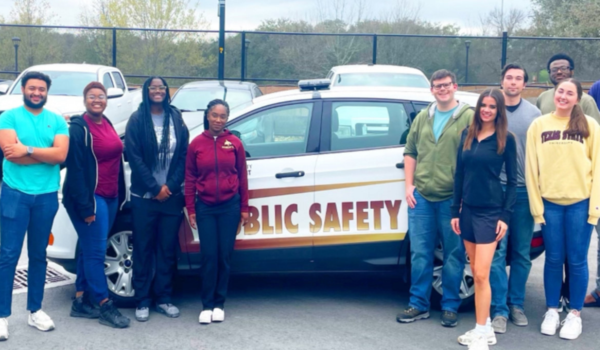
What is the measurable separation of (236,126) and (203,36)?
15.8 metres

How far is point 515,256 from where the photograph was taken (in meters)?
5.52

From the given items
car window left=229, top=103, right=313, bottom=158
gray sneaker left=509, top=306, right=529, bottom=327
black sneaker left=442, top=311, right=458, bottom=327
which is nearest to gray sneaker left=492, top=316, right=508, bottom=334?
gray sneaker left=509, top=306, right=529, bottom=327

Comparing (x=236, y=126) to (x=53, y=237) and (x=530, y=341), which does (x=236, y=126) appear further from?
(x=530, y=341)

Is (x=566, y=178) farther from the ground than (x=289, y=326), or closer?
farther from the ground

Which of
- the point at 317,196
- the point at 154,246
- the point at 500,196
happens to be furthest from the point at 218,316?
the point at 500,196

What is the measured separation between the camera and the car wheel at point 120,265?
5.77m

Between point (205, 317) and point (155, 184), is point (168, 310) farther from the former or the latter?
point (155, 184)

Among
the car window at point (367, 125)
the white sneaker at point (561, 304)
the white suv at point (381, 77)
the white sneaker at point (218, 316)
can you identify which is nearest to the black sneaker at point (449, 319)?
the white sneaker at point (561, 304)

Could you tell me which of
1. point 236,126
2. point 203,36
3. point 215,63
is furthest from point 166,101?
point 203,36

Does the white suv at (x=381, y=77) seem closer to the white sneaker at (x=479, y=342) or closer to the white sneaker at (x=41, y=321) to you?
the white sneaker at (x=479, y=342)

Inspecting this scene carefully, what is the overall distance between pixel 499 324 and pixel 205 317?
7.27 ft

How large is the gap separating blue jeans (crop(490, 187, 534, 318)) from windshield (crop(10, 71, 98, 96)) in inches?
350

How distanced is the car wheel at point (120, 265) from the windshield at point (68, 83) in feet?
23.5

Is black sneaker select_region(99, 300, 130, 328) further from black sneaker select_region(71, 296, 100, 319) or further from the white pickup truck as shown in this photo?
the white pickup truck
